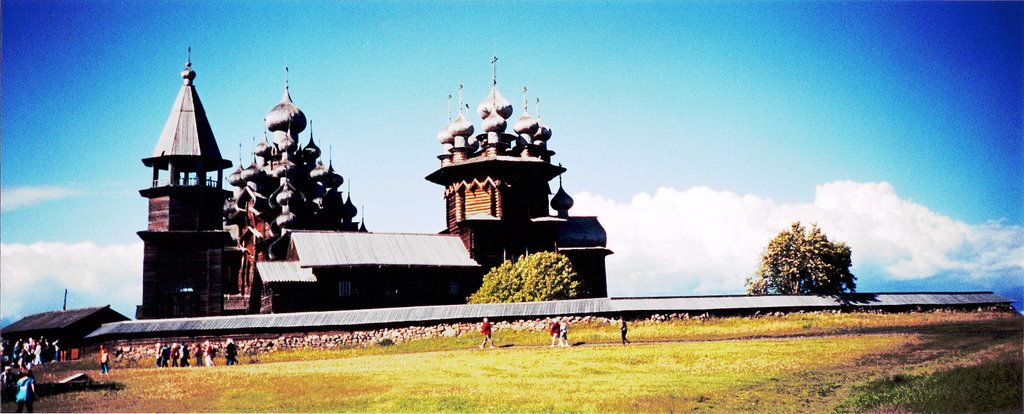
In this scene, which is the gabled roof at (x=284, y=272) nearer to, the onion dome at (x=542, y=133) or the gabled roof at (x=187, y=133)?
the gabled roof at (x=187, y=133)

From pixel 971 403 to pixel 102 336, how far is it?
100 feet

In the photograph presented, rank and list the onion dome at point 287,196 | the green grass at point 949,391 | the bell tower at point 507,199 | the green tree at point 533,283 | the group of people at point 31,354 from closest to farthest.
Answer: the green grass at point 949,391 < the group of people at point 31,354 < the green tree at point 533,283 < the bell tower at point 507,199 < the onion dome at point 287,196

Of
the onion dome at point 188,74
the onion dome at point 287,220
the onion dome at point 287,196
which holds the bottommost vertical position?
the onion dome at point 287,220

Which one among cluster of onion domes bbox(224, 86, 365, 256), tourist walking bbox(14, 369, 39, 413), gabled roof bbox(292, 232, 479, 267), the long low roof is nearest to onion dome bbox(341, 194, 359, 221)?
cluster of onion domes bbox(224, 86, 365, 256)

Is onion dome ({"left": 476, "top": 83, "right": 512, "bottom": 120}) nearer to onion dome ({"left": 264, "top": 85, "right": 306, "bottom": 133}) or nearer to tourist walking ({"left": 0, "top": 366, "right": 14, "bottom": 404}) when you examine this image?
onion dome ({"left": 264, "top": 85, "right": 306, "bottom": 133})

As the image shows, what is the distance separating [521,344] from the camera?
35906mm

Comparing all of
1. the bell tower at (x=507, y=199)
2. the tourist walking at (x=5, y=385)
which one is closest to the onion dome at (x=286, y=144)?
the bell tower at (x=507, y=199)

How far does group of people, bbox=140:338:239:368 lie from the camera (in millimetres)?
33531

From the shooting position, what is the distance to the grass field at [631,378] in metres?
22.4

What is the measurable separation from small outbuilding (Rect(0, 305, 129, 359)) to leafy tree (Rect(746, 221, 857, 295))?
3477 cm

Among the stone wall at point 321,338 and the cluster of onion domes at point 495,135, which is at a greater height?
the cluster of onion domes at point 495,135

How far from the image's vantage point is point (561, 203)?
192ft

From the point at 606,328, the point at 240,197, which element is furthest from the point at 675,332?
the point at 240,197

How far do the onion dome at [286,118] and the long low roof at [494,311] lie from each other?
92.9 ft
